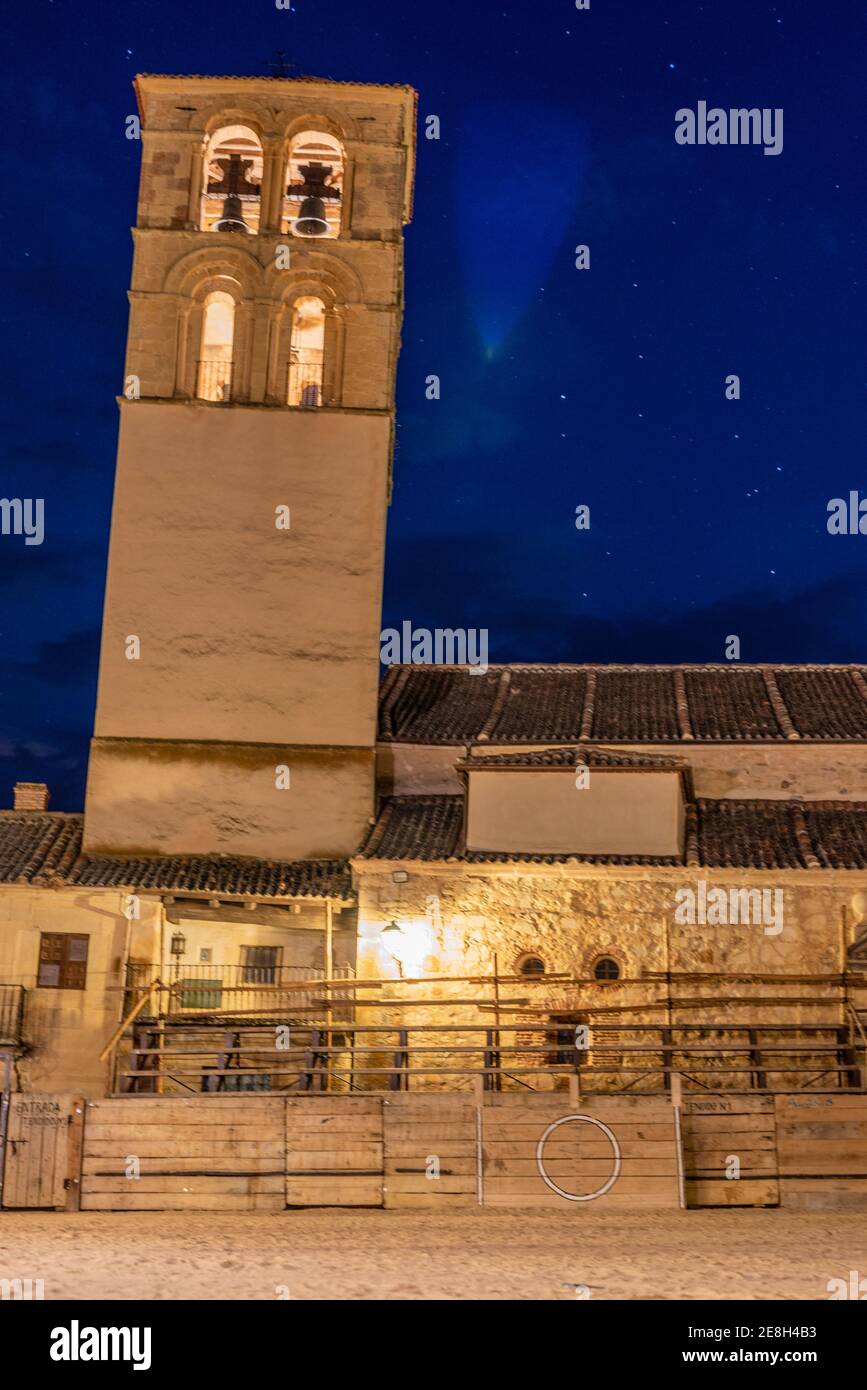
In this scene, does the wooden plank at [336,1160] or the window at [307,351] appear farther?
the window at [307,351]

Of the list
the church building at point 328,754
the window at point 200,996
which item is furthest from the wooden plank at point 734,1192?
the window at point 200,996

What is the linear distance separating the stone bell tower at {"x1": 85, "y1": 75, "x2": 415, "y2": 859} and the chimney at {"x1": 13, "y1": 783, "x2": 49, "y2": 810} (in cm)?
215

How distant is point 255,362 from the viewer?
89.3ft

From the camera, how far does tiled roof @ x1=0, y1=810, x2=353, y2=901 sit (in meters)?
23.7

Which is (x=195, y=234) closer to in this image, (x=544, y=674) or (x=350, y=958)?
(x=544, y=674)

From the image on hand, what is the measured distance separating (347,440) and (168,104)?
774cm

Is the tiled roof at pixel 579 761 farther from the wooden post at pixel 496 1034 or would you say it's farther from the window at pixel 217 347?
the window at pixel 217 347

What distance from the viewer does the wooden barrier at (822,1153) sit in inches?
678

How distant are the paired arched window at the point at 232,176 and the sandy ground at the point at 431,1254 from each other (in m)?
19.0

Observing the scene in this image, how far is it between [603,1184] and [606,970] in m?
5.94

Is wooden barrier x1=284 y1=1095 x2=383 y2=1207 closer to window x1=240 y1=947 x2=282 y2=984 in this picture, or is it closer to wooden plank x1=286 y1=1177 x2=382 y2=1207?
wooden plank x1=286 y1=1177 x2=382 y2=1207

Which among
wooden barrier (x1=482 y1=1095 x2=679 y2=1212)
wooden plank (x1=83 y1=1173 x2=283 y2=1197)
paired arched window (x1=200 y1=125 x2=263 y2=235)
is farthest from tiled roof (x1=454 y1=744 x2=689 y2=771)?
paired arched window (x1=200 y1=125 x2=263 y2=235)

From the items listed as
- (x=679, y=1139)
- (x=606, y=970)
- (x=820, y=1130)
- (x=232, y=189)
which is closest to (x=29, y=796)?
(x=606, y=970)
